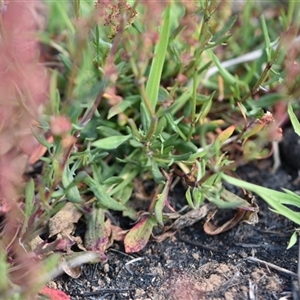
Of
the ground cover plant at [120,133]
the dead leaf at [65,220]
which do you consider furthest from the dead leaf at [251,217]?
the dead leaf at [65,220]

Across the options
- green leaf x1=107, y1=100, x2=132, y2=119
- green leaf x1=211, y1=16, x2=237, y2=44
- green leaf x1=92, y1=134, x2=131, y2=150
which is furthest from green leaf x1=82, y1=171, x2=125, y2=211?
green leaf x1=211, y1=16, x2=237, y2=44

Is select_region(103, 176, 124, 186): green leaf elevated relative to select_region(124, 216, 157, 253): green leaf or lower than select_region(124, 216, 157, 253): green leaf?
elevated

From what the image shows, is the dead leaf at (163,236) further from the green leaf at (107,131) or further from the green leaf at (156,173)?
the green leaf at (107,131)

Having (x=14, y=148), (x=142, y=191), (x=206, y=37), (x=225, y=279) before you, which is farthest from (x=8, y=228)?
(x=206, y=37)

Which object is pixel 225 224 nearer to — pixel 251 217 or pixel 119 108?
pixel 251 217

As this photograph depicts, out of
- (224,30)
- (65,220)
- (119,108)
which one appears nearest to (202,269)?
(65,220)

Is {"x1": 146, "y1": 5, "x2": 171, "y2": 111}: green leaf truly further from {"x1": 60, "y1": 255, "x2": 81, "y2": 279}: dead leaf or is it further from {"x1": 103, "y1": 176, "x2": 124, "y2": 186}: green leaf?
{"x1": 60, "y1": 255, "x2": 81, "y2": 279}: dead leaf

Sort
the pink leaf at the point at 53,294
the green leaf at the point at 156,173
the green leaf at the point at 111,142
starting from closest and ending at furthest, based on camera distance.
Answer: the pink leaf at the point at 53,294
the green leaf at the point at 111,142
the green leaf at the point at 156,173
